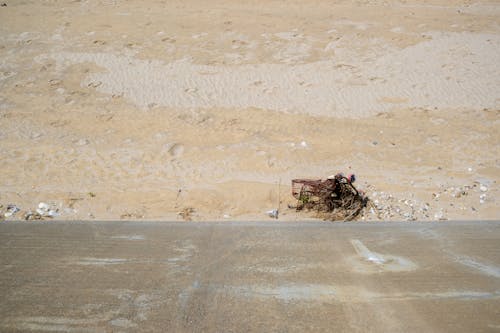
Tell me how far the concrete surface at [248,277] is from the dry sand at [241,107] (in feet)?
3.53

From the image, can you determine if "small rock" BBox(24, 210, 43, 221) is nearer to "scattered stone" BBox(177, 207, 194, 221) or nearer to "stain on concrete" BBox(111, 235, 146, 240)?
"stain on concrete" BBox(111, 235, 146, 240)

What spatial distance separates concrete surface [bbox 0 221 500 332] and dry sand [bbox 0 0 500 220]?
1076 millimetres

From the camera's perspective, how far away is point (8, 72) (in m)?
11.5

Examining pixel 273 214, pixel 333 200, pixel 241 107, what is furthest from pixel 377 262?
pixel 241 107

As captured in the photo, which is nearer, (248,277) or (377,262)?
(248,277)

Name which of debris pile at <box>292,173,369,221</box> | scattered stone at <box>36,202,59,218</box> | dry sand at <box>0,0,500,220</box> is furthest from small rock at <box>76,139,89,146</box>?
debris pile at <box>292,173,369,221</box>

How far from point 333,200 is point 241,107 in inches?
168

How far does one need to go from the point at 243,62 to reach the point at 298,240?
25.8 feet

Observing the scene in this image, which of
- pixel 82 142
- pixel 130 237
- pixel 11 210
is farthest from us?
pixel 82 142

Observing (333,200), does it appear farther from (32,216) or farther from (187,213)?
(32,216)

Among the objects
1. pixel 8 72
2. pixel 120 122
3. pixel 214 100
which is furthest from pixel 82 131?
pixel 8 72

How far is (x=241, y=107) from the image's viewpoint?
10391 mm

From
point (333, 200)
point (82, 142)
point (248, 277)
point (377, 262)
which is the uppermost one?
point (82, 142)

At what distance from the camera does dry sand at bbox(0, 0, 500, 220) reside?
739 centimetres
